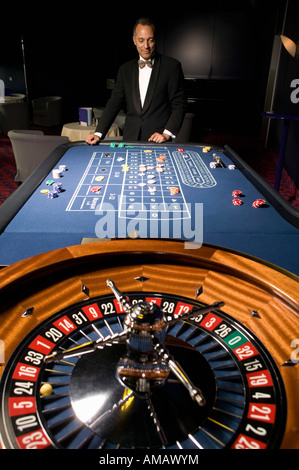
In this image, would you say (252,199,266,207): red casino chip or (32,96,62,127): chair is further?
(32,96,62,127): chair

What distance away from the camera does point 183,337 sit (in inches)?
35.5

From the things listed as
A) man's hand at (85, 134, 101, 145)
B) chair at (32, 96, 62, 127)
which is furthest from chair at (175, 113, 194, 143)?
chair at (32, 96, 62, 127)

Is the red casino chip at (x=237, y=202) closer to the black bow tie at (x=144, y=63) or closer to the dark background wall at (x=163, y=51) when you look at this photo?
the black bow tie at (x=144, y=63)

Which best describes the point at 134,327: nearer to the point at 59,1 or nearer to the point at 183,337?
the point at 183,337

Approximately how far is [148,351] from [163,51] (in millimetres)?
10892

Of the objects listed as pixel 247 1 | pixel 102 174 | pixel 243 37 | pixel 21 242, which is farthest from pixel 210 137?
pixel 21 242

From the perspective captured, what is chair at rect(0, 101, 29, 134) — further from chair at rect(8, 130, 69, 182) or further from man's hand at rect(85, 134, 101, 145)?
man's hand at rect(85, 134, 101, 145)

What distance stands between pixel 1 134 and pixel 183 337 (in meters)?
9.37

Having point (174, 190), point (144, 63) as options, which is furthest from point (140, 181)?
point (144, 63)

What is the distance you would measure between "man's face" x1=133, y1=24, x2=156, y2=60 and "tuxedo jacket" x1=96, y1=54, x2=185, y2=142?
0.24 meters

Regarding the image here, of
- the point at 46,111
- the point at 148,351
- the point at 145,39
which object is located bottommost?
the point at 46,111

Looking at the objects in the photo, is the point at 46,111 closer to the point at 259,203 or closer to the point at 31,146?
the point at 31,146

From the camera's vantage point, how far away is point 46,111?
9688 mm

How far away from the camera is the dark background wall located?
31.5ft
